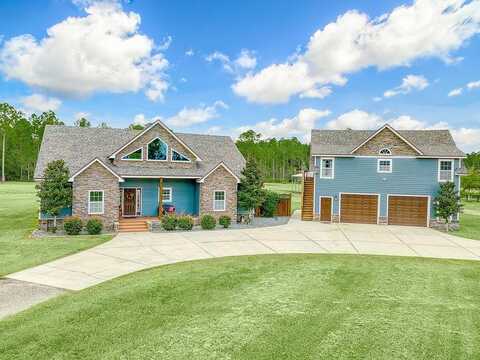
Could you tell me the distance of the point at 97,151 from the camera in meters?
22.5

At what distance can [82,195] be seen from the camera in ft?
61.6

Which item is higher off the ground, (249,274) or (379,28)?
(379,28)

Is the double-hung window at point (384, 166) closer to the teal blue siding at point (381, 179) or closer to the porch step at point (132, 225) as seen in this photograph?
the teal blue siding at point (381, 179)

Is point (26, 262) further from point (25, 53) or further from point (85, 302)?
point (25, 53)

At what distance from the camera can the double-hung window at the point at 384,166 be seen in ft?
77.2

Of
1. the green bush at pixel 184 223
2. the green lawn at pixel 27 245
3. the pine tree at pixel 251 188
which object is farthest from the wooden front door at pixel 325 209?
the green lawn at pixel 27 245

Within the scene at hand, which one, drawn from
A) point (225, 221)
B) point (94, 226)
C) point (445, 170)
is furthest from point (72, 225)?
point (445, 170)

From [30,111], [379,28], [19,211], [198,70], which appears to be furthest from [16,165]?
[379,28]

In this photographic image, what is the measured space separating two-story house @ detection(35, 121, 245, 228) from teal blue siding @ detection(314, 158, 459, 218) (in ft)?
25.3

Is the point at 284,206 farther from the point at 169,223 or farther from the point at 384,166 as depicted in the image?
the point at 169,223

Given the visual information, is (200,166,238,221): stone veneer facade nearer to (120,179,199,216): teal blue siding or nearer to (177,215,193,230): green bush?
(120,179,199,216): teal blue siding

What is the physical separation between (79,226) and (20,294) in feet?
30.4

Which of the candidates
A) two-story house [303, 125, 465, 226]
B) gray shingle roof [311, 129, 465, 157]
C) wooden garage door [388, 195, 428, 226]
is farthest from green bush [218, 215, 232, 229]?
wooden garage door [388, 195, 428, 226]

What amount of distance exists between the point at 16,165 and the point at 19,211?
62.6 meters
